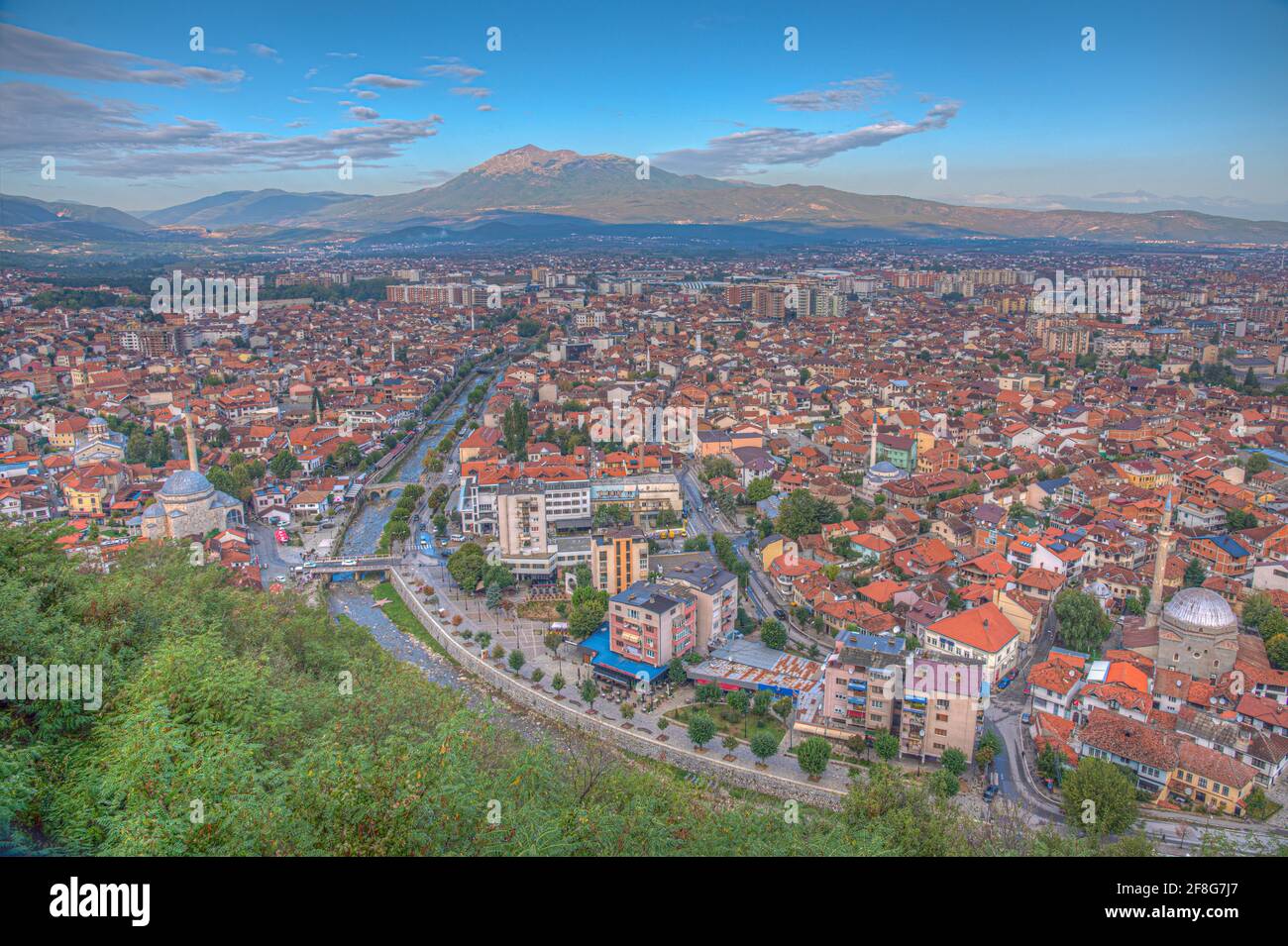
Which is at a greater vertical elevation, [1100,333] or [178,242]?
[178,242]

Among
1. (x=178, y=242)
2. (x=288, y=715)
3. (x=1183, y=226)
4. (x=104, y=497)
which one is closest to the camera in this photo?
(x=288, y=715)

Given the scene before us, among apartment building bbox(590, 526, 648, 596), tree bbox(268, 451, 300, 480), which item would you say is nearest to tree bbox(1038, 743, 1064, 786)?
apartment building bbox(590, 526, 648, 596)

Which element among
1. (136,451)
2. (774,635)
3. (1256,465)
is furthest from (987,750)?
(136,451)

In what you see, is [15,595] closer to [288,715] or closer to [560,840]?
[288,715]

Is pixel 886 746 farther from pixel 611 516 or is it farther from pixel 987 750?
pixel 611 516
